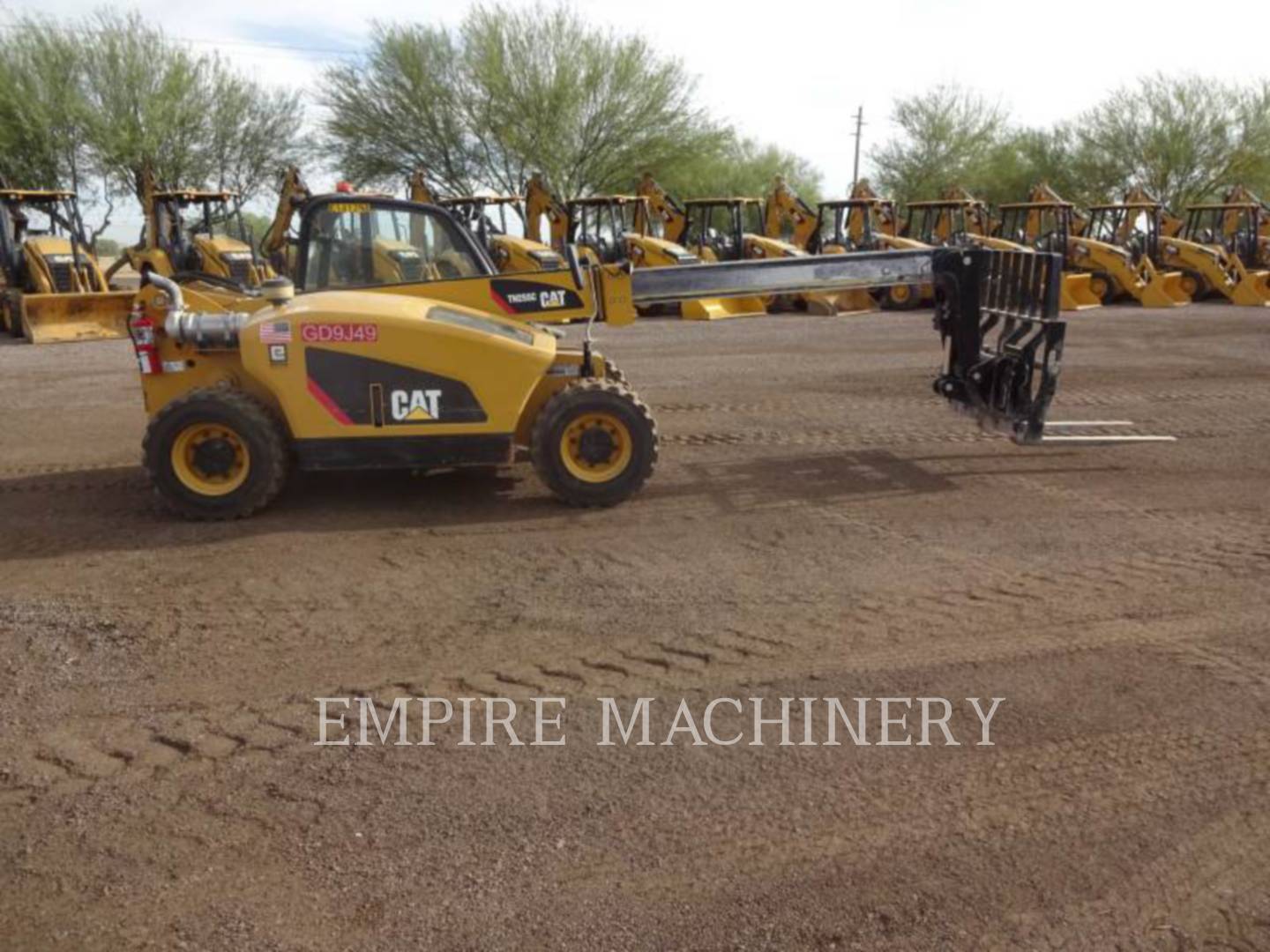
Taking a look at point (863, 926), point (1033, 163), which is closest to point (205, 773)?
point (863, 926)

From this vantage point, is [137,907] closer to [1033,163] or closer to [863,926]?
[863,926]

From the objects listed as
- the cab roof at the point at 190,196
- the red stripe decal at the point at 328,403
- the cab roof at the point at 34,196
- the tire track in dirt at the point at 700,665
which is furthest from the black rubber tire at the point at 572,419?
the cab roof at the point at 34,196

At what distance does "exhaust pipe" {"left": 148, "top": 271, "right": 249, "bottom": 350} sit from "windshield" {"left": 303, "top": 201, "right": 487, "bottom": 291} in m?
0.75

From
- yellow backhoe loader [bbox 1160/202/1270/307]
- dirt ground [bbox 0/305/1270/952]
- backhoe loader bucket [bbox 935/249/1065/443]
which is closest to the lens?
dirt ground [bbox 0/305/1270/952]

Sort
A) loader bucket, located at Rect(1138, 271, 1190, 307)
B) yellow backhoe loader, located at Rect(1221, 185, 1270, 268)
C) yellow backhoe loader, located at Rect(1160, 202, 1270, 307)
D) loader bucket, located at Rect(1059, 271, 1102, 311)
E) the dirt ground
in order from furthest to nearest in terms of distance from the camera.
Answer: yellow backhoe loader, located at Rect(1221, 185, 1270, 268)
yellow backhoe loader, located at Rect(1160, 202, 1270, 307)
loader bucket, located at Rect(1138, 271, 1190, 307)
loader bucket, located at Rect(1059, 271, 1102, 311)
the dirt ground

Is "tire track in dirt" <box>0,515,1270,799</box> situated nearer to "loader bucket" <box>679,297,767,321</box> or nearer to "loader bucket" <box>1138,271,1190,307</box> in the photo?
"loader bucket" <box>679,297,767,321</box>

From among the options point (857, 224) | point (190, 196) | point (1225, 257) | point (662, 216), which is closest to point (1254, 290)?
point (1225, 257)

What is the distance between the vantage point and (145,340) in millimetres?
6156

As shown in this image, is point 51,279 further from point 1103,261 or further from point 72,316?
point 1103,261

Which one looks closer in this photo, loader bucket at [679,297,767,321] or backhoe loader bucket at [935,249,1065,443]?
backhoe loader bucket at [935,249,1065,443]

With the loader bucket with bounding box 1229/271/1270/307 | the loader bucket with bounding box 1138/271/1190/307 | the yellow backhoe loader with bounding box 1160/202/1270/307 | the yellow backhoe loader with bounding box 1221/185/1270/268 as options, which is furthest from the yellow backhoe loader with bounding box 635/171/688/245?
the yellow backhoe loader with bounding box 1221/185/1270/268

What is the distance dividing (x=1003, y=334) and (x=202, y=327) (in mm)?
5436

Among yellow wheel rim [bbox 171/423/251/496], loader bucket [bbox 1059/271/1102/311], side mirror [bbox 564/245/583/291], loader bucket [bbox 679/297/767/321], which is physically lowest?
yellow wheel rim [bbox 171/423/251/496]

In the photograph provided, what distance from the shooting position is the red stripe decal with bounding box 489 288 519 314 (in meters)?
6.55
